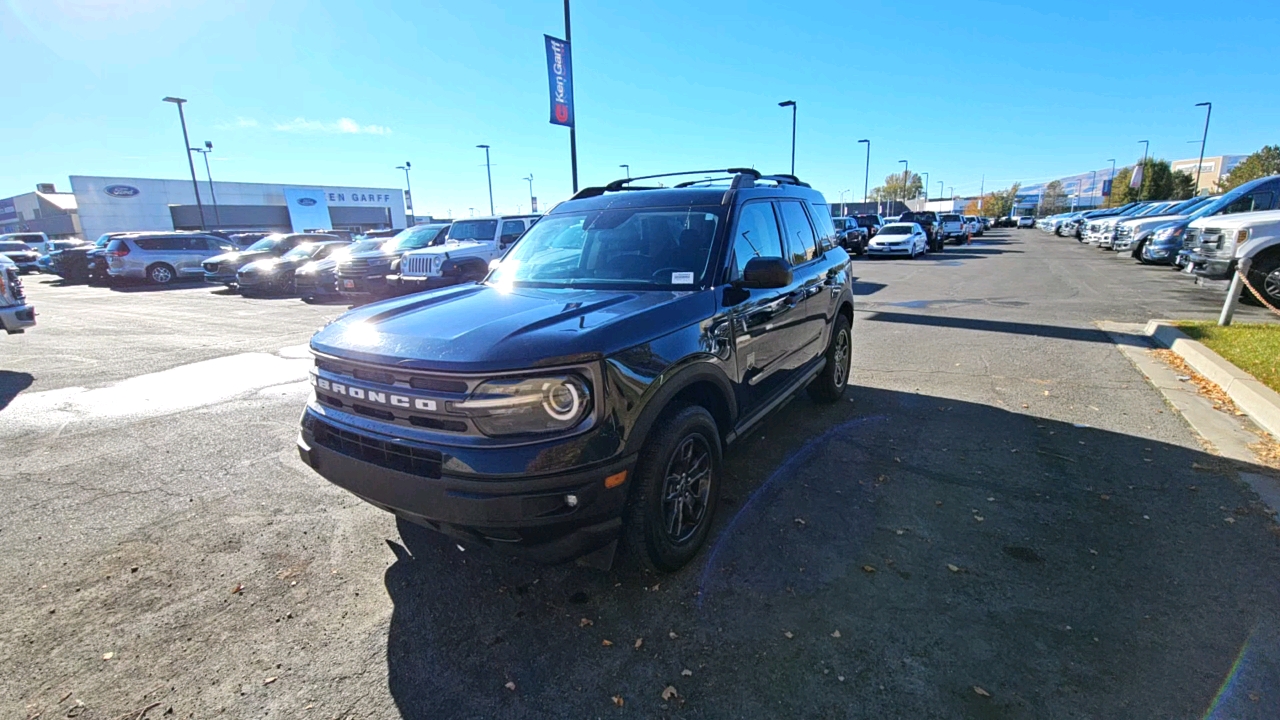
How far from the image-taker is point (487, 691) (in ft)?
7.53

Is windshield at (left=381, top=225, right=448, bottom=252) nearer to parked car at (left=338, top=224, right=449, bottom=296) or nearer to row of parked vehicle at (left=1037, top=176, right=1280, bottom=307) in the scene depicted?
parked car at (left=338, top=224, right=449, bottom=296)

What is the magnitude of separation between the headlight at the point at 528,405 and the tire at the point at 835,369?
334 cm

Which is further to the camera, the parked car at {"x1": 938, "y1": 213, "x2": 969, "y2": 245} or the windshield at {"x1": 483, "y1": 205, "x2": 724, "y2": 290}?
the parked car at {"x1": 938, "y1": 213, "x2": 969, "y2": 245}

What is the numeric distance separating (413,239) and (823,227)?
42.6 feet

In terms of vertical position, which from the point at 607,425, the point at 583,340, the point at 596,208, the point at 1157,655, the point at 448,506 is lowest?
the point at 1157,655

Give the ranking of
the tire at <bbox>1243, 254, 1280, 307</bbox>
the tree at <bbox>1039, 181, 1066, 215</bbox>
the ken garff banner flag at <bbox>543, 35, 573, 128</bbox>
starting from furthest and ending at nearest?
the tree at <bbox>1039, 181, 1066, 215</bbox> < the ken garff banner flag at <bbox>543, 35, 573, 128</bbox> < the tire at <bbox>1243, 254, 1280, 307</bbox>

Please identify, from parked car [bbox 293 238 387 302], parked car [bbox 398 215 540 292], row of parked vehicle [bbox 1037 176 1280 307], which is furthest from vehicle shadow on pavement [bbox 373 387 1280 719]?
parked car [bbox 293 238 387 302]

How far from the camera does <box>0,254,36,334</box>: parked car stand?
7465 millimetres

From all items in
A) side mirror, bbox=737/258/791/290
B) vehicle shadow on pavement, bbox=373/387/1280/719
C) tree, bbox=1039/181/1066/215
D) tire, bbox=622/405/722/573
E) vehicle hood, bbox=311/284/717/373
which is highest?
tree, bbox=1039/181/1066/215

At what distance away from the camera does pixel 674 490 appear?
116 inches

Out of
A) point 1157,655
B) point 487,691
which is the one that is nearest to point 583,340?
point 487,691

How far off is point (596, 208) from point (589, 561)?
2.50m

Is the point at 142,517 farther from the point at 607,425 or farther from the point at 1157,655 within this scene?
the point at 1157,655

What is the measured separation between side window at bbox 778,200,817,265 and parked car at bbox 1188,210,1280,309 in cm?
938
